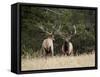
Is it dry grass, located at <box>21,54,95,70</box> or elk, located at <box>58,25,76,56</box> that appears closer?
dry grass, located at <box>21,54,95,70</box>

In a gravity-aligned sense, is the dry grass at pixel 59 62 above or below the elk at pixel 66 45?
below

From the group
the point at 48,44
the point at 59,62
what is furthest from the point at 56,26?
the point at 59,62

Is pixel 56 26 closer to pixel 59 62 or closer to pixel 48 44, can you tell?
pixel 48 44

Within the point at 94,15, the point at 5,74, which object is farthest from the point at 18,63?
the point at 94,15

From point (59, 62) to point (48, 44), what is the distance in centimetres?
17

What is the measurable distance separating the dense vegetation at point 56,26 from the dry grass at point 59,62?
0.05 meters

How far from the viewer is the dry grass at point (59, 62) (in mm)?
1937

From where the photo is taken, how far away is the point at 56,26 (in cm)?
203

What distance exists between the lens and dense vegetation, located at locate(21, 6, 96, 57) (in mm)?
1926

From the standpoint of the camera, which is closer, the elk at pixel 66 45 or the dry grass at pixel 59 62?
the dry grass at pixel 59 62

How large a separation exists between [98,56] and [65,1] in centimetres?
54

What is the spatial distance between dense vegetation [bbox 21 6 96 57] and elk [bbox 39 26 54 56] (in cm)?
2

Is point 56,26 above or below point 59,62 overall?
above

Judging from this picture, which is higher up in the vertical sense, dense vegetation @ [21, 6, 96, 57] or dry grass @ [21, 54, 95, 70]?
dense vegetation @ [21, 6, 96, 57]
